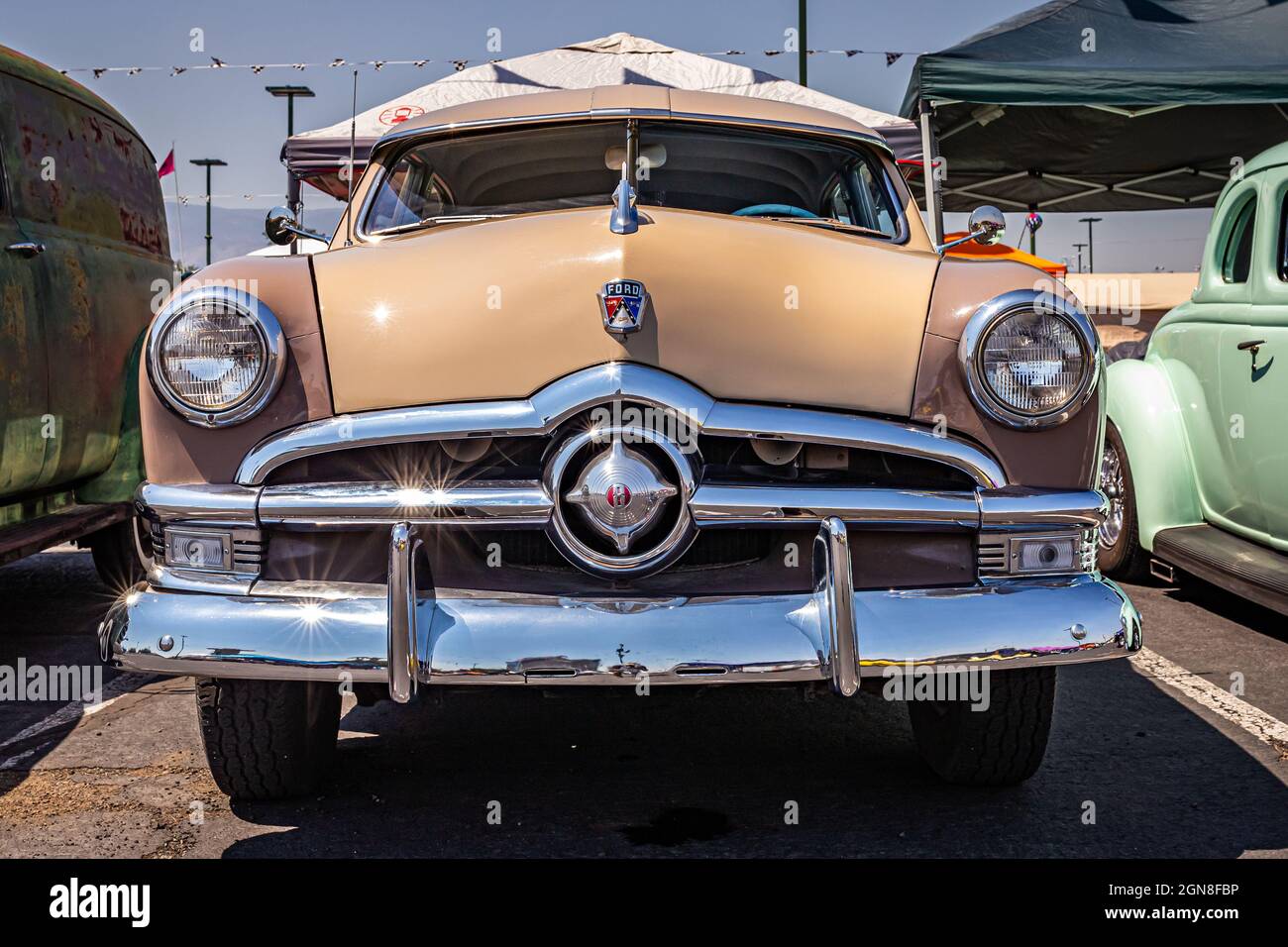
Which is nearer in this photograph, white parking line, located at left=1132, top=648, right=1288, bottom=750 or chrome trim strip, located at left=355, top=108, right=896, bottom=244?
white parking line, located at left=1132, top=648, right=1288, bottom=750

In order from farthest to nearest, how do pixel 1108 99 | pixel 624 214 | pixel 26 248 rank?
pixel 1108 99 < pixel 26 248 < pixel 624 214

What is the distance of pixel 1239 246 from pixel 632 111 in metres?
2.56

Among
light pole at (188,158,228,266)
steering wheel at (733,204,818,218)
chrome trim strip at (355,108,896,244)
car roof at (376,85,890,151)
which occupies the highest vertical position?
light pole at (188,158,228,266)

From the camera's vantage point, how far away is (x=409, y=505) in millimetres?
2289

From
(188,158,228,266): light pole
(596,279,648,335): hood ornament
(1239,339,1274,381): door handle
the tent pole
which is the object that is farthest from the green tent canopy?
(188,158,228,266): light pole

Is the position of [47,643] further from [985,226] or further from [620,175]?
[985,226]

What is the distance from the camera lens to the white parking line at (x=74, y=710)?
331cm

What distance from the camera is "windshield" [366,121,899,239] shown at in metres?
3.35

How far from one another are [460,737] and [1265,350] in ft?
9.32

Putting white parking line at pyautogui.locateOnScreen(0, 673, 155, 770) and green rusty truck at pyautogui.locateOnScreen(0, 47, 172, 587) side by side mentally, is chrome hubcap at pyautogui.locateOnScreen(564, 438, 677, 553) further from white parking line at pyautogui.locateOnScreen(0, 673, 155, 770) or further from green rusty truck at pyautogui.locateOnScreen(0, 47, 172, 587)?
green rusty truck at pyautogui.locateOnScreen(0, 47, 172, 587)

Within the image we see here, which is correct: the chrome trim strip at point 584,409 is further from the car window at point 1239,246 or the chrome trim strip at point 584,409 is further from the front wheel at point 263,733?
the car window at point 1239,246

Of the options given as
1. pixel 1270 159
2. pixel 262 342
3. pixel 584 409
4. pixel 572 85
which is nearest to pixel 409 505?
pixel 584 409

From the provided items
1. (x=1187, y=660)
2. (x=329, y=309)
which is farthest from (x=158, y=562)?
(x=1187, y=660)

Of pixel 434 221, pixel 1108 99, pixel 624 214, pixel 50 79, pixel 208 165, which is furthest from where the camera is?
pixel 208 165
